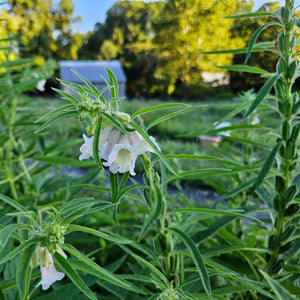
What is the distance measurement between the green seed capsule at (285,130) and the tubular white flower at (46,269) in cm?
36

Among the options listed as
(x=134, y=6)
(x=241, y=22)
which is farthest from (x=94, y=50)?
(x=241, y=22)

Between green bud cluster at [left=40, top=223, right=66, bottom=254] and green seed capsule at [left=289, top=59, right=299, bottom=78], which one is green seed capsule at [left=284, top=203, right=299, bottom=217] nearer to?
green seed capsule at [left=289, top=59, right=299, bottom=78]

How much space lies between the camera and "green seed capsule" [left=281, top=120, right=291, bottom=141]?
473 mm

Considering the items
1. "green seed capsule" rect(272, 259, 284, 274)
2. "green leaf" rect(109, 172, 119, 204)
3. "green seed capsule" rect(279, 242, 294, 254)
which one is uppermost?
"green leaf" rect(109, 172, 119, 204)

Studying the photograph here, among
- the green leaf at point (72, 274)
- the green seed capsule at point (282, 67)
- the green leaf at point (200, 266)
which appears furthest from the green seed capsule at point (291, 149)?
the green leaf at point (72, 274)

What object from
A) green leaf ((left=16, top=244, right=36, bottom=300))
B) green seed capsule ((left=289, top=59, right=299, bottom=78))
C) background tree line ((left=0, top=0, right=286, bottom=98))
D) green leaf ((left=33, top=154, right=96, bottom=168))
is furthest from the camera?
background tree line ((left=0, top=0, right=286, bottom=98))

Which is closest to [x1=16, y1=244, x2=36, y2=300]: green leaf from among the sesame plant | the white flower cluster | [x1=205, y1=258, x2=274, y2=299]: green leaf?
the sesame plant

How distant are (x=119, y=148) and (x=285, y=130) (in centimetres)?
28

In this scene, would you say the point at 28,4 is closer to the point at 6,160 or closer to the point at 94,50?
the point at 94,50

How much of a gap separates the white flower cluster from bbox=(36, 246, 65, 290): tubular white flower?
0.10 meters

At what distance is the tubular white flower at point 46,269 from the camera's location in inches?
12.5

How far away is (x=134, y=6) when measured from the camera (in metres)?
14.3

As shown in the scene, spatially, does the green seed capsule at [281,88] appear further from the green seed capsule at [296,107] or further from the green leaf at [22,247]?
the green leaf at [22,247]

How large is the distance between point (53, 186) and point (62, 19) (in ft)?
56.8
